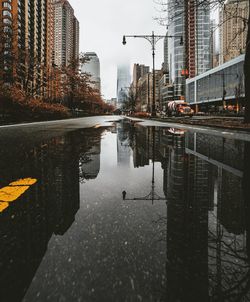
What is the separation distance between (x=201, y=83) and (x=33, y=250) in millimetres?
141461

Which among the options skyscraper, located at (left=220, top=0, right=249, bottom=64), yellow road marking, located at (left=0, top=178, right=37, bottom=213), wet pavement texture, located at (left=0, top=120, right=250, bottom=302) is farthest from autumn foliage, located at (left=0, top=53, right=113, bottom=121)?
wet pavement texture, located at (left=0, top=120, right=250, bottom=302)

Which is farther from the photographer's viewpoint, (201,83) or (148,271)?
(201,83)

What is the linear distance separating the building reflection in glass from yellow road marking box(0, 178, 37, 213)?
0.08m

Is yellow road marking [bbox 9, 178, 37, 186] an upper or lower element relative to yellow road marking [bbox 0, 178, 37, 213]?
upper

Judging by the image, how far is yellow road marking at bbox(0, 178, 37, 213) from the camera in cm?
366

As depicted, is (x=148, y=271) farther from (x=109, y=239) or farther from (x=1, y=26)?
(x=1, y=26)

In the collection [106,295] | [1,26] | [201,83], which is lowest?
[106,295]

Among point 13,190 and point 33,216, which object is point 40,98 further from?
point 33,216

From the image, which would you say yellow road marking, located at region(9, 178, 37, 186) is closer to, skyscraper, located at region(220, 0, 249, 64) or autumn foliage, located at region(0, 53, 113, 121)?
skyscraper, located at region(220, 0, 249, 64)

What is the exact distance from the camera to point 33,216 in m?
3.16

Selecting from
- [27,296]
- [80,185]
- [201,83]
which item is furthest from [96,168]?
[201,83]

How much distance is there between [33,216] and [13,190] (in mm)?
1207

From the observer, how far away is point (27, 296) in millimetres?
1714

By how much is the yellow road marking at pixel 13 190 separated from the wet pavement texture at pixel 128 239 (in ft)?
0.23
